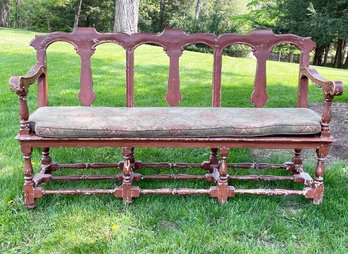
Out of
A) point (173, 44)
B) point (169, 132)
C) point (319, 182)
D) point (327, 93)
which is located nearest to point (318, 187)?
point (319, 182)

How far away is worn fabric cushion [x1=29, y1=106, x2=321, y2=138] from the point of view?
255 cm

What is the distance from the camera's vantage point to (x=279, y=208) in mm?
2791

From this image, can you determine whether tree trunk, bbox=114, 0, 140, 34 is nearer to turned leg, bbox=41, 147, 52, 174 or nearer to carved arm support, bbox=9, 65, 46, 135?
turned leg, bbox=41, 147, 52, 174

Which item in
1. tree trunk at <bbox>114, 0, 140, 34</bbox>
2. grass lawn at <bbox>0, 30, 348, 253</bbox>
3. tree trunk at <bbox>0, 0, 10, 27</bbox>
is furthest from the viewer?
tree trunk at <bbox>0, 0, 10, 27</bbox>

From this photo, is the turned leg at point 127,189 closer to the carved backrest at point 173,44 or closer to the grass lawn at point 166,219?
the grass lawn at point 166,219

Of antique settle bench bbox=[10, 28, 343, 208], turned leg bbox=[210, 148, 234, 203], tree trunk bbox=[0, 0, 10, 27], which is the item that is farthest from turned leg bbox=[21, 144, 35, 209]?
tree trunk bbox=[0, 0, 10, 27]

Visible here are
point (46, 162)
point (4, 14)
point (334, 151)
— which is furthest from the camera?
A: point (4, 14)

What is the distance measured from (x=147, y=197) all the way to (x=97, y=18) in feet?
79.3

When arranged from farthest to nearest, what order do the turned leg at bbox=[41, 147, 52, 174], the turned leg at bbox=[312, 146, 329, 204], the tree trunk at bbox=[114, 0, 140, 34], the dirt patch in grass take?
the tree trunk at bbox=[114, 0, 140, 34] → the dirt patch in grass → the turned leg at bbox=[41, 147, 52, 174] → the turned leg at bbox=[312, 146, 329, 204]

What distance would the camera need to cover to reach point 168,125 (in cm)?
259

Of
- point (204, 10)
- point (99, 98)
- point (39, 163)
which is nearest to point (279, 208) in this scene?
point (39, 163)

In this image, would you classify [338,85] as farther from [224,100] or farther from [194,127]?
[224,100]

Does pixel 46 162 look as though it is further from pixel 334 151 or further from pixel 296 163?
pixel 334 151

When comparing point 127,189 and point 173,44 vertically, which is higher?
point 173,44
